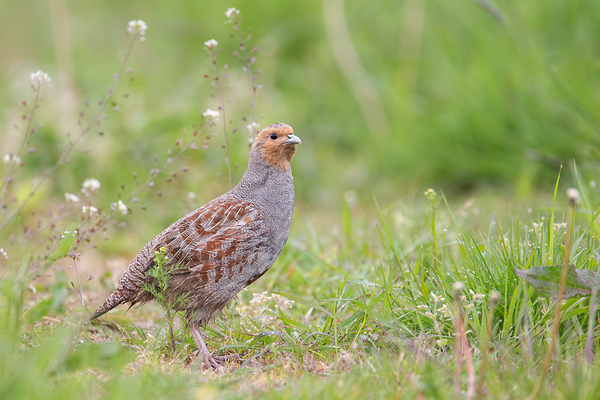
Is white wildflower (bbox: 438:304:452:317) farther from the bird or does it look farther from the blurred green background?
the blurred green background

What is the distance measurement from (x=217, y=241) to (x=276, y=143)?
0.68 metres

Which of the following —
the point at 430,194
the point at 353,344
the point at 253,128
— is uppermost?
the point at 253,128

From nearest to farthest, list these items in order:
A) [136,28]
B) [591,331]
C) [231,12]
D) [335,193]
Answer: [591,331], [231,12], [136,28], [335,193]

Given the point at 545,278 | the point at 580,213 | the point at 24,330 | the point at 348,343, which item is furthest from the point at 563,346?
the point at 24,330

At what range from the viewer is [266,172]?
358 centimetres

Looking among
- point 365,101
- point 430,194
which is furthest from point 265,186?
point 365,101

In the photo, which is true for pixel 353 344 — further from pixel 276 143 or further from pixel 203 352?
pixel 276 143

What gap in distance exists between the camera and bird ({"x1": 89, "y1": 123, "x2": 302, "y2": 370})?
328 centimetres

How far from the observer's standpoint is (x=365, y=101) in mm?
8094

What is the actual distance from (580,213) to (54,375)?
3.22m

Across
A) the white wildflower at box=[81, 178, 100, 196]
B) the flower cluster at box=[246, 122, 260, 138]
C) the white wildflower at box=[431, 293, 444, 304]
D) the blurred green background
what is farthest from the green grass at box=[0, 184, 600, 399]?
the blurred green background

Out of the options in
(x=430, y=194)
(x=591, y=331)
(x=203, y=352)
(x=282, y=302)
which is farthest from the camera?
(x=282, y=302)

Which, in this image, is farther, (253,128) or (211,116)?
(253,128)

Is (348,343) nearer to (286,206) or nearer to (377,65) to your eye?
(286,206)
